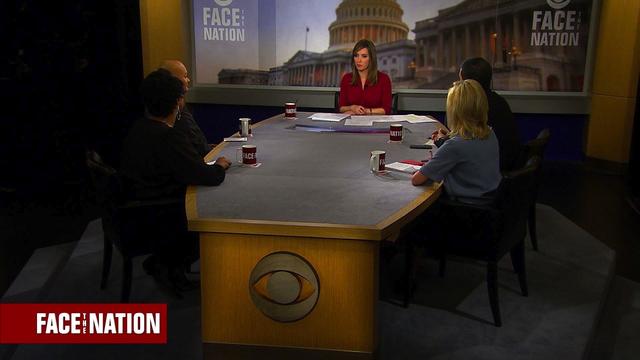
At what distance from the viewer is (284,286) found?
2.49 meters

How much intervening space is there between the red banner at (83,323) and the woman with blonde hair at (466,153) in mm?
1429

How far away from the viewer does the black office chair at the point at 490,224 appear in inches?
120

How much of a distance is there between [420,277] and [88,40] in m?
3.73

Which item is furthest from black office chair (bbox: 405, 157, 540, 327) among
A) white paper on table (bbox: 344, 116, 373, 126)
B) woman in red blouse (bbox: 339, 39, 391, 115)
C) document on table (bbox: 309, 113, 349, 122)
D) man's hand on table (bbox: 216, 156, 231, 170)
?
woman in red blouse (bbox: 339, 39, 391, 115)

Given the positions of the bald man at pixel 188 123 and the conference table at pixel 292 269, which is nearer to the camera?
the conference table at pixel 292 269

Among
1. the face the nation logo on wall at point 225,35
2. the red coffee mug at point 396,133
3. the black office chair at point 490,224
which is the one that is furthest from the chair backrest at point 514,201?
the face the nation logo on wall at point 225,35

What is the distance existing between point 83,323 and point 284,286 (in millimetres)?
1295

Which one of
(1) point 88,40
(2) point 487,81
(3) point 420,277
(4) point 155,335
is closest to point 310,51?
(1) point 88,40

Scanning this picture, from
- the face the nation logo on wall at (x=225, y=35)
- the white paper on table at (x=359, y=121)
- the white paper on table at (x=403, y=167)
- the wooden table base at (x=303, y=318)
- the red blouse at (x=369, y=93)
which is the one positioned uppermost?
the face the nation logo on wall at (x=225, y=35)

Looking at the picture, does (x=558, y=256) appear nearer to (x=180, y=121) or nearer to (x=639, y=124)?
(x=639, y=124)

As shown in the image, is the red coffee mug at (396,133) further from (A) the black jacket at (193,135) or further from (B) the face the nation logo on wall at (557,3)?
(B) the face the nation logo on wall at (557,3)

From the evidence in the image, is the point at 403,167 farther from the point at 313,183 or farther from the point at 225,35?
the point at 225,35

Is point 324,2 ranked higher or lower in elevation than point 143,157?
higher

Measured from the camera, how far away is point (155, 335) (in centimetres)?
311
